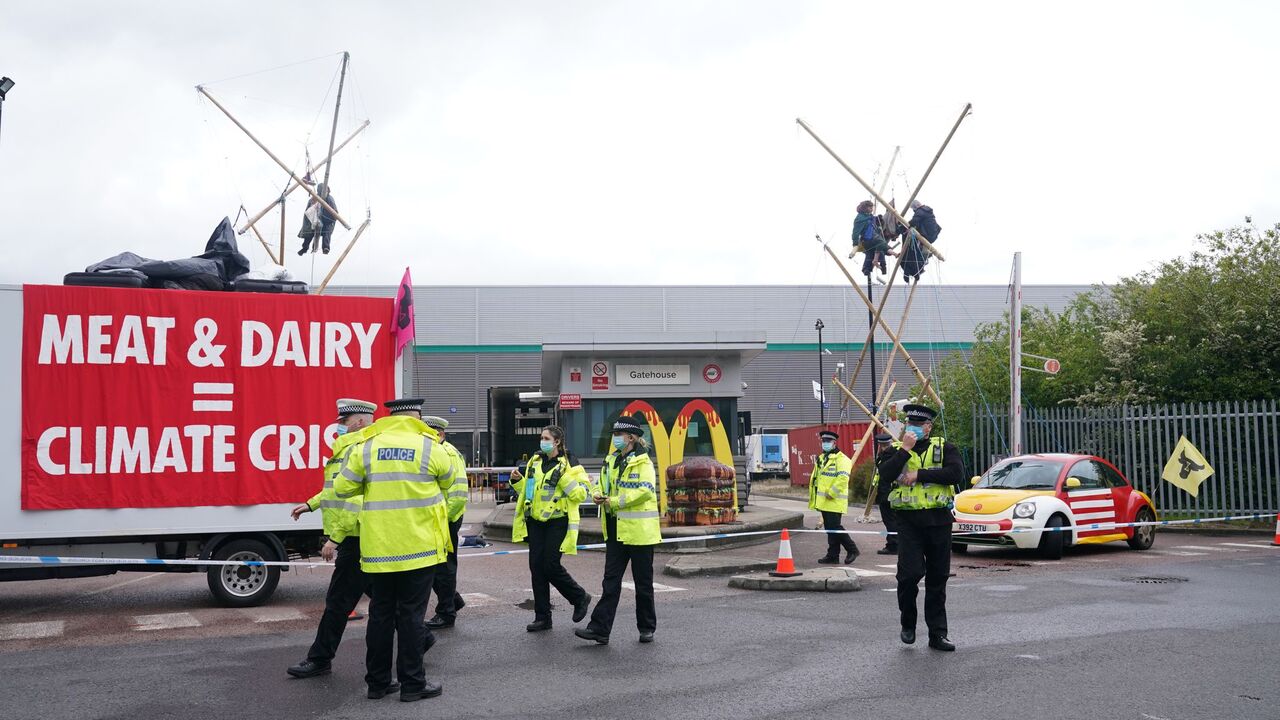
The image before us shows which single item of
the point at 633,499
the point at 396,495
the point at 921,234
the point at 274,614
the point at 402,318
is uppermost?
the point at 921,234

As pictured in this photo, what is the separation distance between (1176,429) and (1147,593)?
10019 mm

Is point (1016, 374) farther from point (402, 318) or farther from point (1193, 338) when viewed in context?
point (402, 318)

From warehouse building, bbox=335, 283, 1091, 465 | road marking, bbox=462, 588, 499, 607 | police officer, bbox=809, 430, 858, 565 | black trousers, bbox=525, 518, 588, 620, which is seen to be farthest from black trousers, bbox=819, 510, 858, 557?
warehouse building, bbox=335, 283, 1091, 465

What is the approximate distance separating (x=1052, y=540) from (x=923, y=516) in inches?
297

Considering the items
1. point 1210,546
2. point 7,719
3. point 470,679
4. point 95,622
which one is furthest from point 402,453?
point 1210,546

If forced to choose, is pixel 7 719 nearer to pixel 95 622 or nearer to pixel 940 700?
Result: pixel 95 622

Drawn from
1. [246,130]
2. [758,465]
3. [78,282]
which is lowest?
[758,465]

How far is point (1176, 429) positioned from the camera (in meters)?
19.6

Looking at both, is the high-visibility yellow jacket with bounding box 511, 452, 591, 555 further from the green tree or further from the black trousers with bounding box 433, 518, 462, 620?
the green tree

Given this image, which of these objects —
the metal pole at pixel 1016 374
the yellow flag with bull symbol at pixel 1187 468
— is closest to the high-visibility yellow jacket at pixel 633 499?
the metal pole at pixel 1016 374

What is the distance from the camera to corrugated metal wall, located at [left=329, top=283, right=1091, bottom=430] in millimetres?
55875

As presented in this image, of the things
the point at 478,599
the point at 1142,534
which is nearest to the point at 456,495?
the point at 478,599

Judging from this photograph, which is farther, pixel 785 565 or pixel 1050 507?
pixel 1050 507

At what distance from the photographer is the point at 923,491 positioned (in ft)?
26.7
